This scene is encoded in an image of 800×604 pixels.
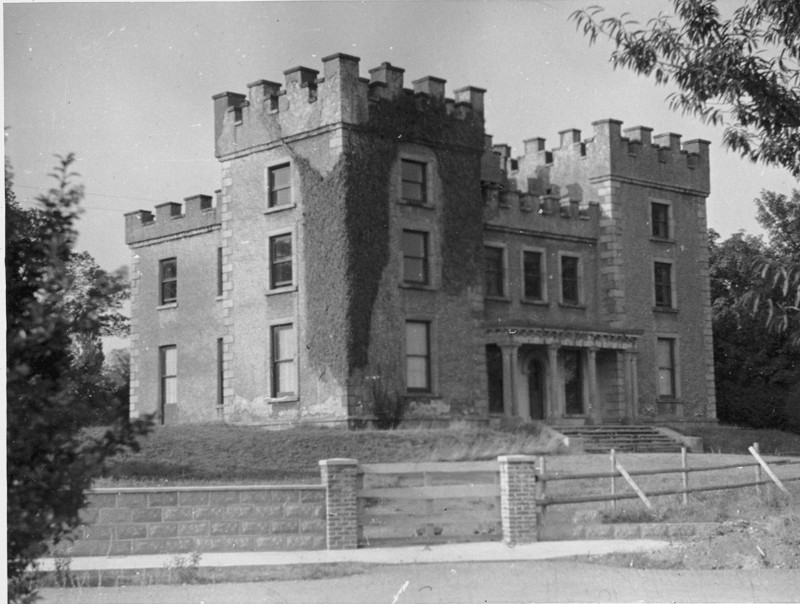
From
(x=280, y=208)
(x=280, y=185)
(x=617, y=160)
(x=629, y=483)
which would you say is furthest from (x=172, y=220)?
(x=629, y=483)

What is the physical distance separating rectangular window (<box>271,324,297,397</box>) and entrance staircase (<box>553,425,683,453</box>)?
7.98 meters

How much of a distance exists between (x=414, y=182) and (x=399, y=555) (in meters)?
18.2

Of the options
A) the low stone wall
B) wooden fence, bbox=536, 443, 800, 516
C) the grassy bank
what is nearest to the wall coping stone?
the low stone wall

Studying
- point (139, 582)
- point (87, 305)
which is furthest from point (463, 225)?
point (87, 305)

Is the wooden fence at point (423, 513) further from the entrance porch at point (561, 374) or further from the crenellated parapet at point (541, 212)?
the crenellated parapet at point (541, 212)

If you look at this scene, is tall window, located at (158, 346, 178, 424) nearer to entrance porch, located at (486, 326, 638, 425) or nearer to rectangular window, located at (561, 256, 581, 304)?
entrance porch, located at (486, 326, 638, 425)

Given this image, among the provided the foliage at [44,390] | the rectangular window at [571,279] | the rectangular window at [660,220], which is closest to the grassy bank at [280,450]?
the rectangular window at [571,279]

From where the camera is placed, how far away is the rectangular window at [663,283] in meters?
40.2

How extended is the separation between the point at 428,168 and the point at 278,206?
14.3ft

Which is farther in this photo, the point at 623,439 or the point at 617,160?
the point at 617,160

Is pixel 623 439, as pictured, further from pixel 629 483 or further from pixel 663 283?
pixel 629 483

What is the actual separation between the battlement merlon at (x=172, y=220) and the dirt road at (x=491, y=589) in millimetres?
23653

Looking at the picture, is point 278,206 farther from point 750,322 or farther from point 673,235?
point 750,322

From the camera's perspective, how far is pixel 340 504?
1706cm
